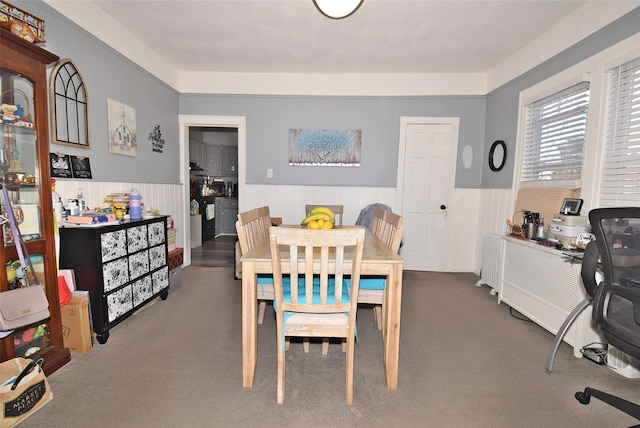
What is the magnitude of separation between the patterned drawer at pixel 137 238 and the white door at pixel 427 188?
325 centimetres

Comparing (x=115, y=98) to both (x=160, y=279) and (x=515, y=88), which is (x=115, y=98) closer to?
(x=160, y=279)

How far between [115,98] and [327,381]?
3228mm

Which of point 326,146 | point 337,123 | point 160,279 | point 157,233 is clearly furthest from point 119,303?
point 337,123

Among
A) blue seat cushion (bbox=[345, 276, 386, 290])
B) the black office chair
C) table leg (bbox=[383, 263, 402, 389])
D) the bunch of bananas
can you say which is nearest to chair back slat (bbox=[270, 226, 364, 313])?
table leg (bbox=[383, 263, 402, 389])

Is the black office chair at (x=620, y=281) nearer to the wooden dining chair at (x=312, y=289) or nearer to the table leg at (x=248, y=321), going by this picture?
the wooden dining chair at (x=312, y=289)

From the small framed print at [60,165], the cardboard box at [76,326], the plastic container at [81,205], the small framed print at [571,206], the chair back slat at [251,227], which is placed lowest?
the cardboard box at [76,326]

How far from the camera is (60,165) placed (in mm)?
2336

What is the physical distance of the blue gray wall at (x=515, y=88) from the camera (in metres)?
2.26

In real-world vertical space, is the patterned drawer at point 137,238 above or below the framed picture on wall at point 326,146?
below

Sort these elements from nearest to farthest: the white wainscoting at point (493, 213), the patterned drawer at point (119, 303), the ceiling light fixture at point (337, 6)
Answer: the ceiling light fixture at point (337, 6) < the patterned drawer at point (119, 303) < the white wainscoting at point (493, 213)

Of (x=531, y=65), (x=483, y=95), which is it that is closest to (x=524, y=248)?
(x=531, y=65)

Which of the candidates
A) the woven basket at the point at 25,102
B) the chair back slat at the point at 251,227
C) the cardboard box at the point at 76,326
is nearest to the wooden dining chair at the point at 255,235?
the chair back slat at the point at 251,227

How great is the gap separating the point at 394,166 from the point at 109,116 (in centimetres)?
343

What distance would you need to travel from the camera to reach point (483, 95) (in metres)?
4.12
